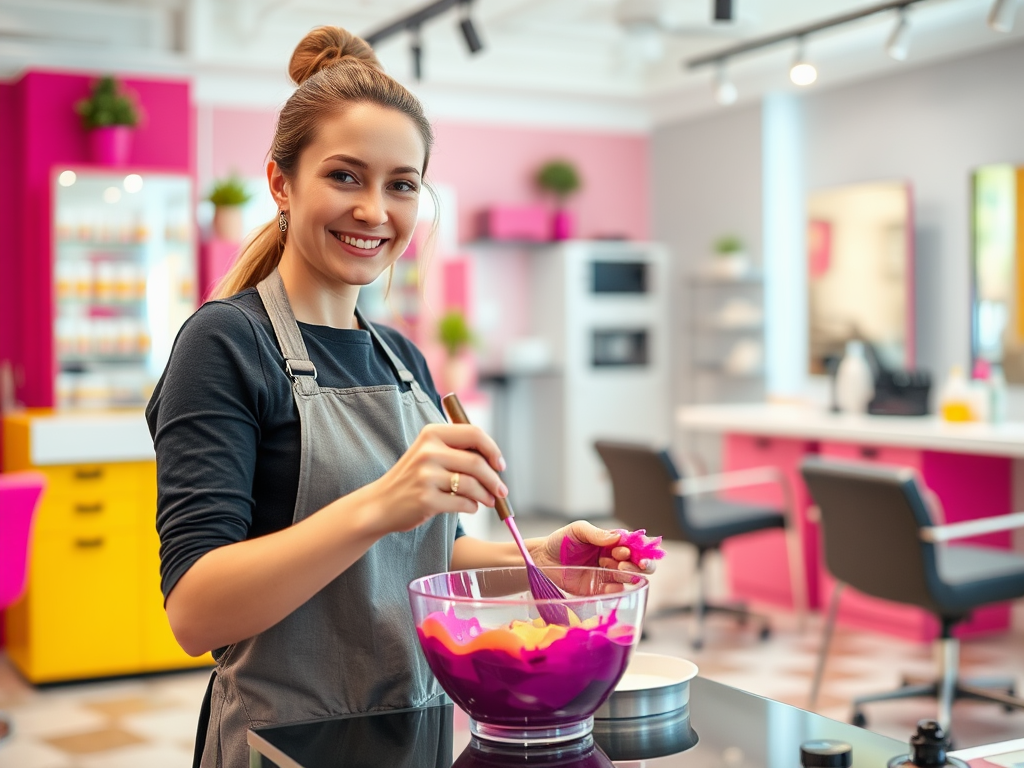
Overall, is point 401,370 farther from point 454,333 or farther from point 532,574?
point 454,333

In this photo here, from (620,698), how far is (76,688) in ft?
12.2

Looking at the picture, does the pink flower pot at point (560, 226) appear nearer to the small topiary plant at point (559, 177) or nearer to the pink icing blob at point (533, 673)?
the small topiary plant at point (559, 177)

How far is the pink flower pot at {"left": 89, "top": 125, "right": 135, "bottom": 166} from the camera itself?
5.21 m

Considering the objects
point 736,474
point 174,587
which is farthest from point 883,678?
point 174,587

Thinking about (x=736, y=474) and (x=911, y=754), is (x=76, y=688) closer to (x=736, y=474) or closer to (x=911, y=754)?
(x=736, y=474)

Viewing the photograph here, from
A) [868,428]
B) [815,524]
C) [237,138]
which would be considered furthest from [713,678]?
[237,138]

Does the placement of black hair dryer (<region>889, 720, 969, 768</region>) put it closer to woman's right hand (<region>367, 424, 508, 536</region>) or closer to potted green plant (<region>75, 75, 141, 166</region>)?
woman's right hand (<region>367, 424, 508, 536</region>)

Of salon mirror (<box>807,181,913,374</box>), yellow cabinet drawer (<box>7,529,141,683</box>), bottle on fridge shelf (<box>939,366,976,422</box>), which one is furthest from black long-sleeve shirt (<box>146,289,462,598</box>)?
salon mirror (<box>807,181,913,374</box>)

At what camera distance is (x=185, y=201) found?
5238mm

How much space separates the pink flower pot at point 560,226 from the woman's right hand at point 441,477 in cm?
701

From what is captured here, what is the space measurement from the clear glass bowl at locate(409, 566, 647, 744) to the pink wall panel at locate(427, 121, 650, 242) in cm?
664

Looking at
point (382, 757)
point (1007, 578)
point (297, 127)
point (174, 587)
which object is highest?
point (297, 127)

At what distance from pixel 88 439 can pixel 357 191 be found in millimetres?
3415

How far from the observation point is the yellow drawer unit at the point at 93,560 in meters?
4.35
